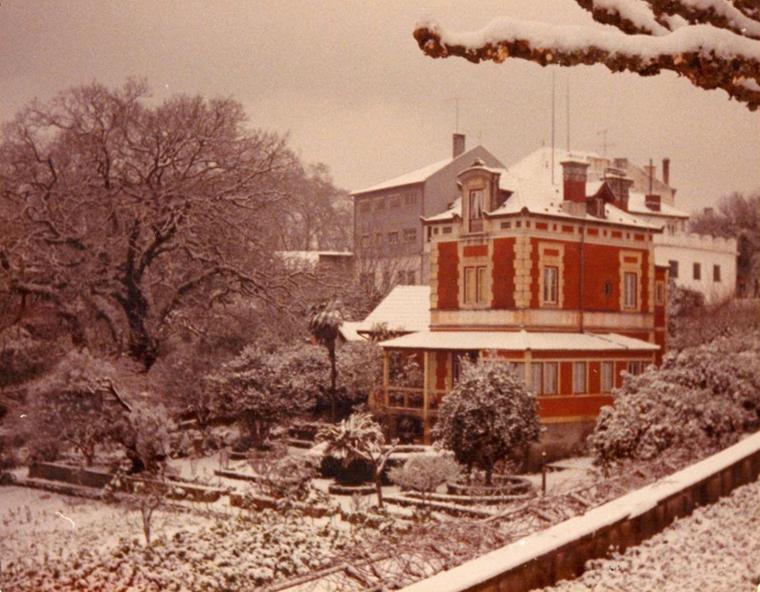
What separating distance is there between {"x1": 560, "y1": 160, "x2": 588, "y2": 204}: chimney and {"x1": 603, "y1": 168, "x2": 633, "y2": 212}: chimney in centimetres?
14

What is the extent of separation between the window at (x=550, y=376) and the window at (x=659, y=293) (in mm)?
750

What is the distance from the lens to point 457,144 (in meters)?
4.94

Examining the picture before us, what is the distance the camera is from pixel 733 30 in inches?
109

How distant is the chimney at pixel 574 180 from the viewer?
5137mm

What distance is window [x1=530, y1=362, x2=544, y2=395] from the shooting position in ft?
17.4

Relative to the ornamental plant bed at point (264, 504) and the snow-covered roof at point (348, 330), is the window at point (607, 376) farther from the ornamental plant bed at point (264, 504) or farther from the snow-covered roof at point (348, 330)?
the ornamental plant bed at point (264, 504)

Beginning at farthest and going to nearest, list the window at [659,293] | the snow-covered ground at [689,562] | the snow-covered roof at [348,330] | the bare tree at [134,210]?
1. the window at [659,293]
2. the snow-covered roof at [348,330]
3. the snow-covered ground at [689,562]
4. the bare tree at [134,210]

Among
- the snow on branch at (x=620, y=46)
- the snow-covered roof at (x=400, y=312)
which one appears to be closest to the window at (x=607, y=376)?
the snow-covered roof at (x=400, y=312)

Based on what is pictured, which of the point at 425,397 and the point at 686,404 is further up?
the point at 425,397

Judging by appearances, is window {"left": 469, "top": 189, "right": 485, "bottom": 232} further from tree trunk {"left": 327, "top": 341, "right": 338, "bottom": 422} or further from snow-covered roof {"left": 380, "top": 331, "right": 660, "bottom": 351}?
tree trunk {"left": 327, "top": 341, "right": 338, "bottom": 422}

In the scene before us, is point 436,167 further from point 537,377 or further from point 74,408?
point 74,408

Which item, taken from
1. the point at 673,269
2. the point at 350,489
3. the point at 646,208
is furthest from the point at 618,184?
the point at 350,489

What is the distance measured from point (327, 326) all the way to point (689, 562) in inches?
82.9

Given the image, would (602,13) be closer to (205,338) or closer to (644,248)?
(205,338)
